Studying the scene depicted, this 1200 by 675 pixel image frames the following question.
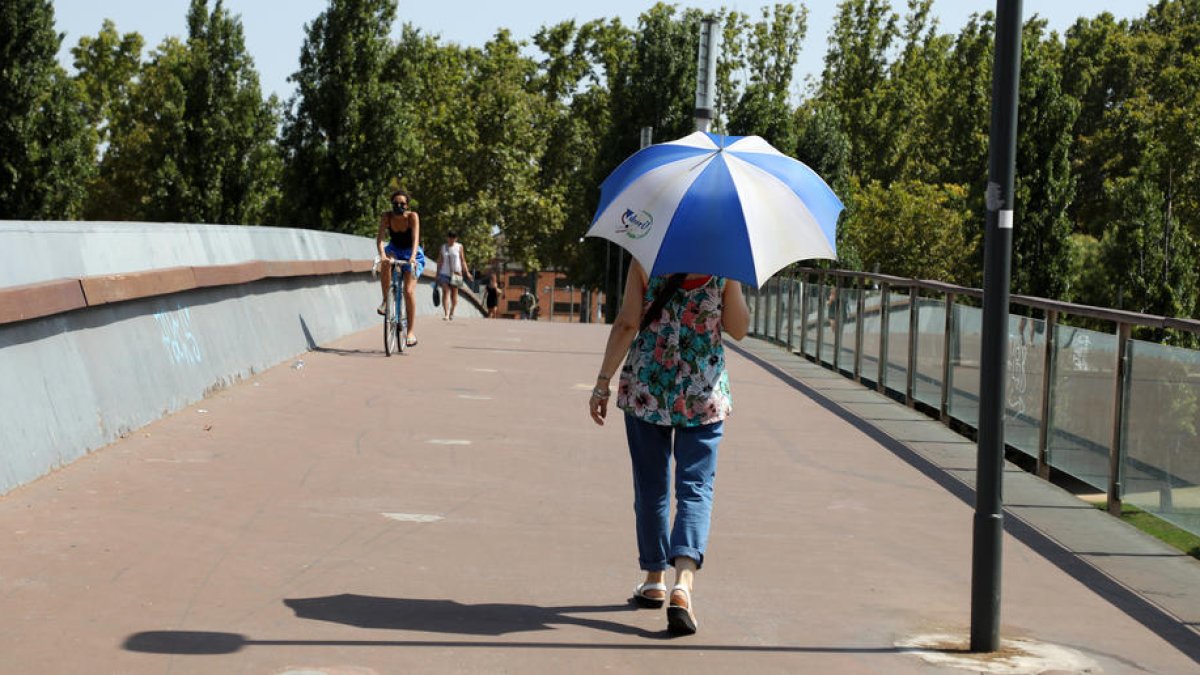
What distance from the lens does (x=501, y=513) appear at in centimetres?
829

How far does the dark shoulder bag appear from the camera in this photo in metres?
6.29

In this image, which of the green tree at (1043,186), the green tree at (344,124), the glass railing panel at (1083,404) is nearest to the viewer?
the glass railing panel at (1083,404)

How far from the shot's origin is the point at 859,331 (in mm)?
16781

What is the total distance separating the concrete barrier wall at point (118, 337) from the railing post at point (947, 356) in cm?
557

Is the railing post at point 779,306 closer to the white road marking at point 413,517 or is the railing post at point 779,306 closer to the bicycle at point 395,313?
the bicycle at point 395,313

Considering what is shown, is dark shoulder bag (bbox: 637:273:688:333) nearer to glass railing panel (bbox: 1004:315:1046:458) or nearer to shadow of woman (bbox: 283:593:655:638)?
shadow of woman (bbox: 283:593:655:638)

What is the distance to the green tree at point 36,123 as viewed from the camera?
127 ft

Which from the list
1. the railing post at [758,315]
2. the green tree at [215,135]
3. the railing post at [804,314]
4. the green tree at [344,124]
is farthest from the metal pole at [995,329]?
the green tree at [215,135]

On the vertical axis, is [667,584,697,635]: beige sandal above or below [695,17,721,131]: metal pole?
below

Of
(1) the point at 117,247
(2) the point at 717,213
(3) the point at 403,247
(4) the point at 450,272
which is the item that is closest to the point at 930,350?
(3) the point at 403,247

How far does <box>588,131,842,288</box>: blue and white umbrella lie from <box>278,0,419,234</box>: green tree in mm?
43630

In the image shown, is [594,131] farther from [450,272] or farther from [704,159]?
[704,159]

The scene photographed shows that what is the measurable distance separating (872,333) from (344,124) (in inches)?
1422

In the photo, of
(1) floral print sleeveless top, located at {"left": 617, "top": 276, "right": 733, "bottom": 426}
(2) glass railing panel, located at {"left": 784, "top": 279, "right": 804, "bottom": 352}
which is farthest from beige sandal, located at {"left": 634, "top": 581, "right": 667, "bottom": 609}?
(2) glass railing panel, located at {"left": 784, "top": 279, "right": 804, "bottom": 352}
